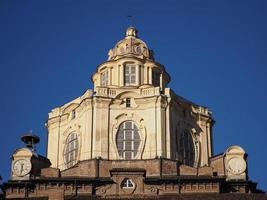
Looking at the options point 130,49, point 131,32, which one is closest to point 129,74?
point 130,49

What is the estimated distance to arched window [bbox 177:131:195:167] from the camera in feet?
260

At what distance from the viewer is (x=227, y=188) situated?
237ft

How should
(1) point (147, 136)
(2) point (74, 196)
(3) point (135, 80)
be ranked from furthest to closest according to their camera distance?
(3) point (135, 80), (1) point (147, 136), (2) point (74, 196)

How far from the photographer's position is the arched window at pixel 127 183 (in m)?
69.6

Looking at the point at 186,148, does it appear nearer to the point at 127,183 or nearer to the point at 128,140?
the point at 128,140

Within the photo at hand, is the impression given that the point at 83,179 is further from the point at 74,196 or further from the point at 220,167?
the point at 220,167

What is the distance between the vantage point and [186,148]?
265 ft

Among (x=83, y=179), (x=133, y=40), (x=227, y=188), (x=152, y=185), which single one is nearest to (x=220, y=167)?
(x=227, y=188)

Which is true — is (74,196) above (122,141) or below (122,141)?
below

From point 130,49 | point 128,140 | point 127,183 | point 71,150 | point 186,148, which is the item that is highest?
point 130,49

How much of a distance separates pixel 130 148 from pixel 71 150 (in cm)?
693

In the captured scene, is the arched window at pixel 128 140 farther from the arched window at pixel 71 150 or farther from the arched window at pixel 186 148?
the arched window at pixel 71 150

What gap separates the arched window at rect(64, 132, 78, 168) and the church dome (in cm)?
1127

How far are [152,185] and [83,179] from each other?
257 inches
